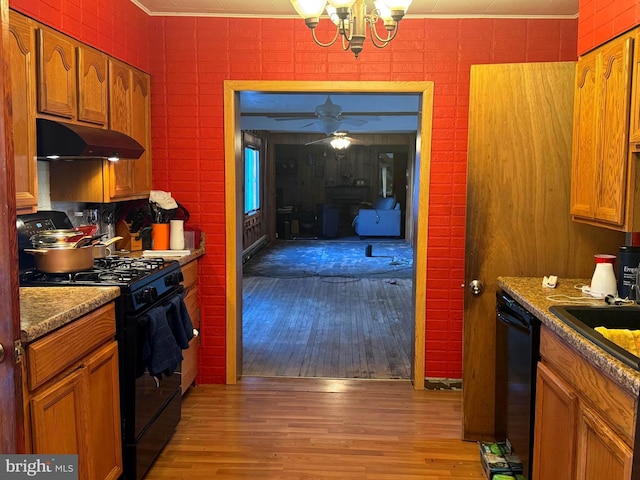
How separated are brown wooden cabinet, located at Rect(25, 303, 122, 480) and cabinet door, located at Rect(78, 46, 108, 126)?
3.58 feet

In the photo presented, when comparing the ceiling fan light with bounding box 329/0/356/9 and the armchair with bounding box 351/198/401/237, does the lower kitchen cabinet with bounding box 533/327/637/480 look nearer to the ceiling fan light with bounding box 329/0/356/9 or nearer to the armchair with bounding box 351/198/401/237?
the ceiling fan light with bounding box 329/0/356/9

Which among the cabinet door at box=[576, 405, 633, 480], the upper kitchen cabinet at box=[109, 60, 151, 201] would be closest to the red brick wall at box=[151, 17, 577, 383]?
the upper kitchen cabinet at box=[109, 60, 151, 201]

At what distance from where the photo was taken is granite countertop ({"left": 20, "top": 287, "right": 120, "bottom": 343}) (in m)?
1.90

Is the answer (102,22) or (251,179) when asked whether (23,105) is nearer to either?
(102,22)

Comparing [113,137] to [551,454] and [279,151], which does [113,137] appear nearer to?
[551,454]

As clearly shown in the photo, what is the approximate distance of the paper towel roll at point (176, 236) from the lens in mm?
3798

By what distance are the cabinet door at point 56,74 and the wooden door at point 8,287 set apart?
984mm

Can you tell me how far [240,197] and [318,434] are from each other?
1720 mm

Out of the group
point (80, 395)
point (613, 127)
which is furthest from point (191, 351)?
point (613, 127)

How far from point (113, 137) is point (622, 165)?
91.2 inches

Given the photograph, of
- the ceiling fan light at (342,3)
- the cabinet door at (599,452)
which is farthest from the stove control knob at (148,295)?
the cabinet door at (599,452)

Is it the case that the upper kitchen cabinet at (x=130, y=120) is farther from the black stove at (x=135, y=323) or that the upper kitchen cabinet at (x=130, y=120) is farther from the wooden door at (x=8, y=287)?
the wooden door at (x=8, y=287)

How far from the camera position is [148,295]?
273cm

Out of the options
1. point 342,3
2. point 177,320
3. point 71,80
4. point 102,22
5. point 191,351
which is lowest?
point 191,351
